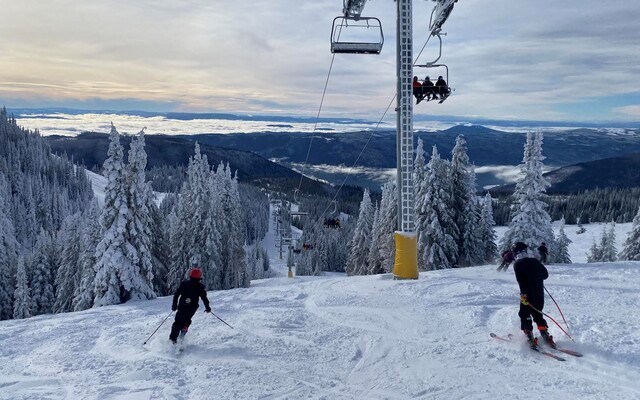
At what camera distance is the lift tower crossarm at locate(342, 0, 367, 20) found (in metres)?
14.8

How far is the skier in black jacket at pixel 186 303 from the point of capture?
979 cm

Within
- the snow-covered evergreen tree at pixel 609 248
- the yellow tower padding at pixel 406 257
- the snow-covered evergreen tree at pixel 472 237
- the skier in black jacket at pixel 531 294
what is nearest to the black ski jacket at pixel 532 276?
the skier in black jacket at pixel 531 294

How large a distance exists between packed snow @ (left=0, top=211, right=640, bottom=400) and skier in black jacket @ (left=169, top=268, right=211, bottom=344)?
1.17 ft

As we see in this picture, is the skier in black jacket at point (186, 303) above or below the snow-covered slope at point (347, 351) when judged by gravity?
above

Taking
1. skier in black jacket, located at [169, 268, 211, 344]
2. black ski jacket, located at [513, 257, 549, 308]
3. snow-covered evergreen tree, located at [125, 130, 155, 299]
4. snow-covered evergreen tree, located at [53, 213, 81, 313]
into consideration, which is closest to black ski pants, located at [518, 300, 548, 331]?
black ski jacket, located at [513, 257, 549, 308]

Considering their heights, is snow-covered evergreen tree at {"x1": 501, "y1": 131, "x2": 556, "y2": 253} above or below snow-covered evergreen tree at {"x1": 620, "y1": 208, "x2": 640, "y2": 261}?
above

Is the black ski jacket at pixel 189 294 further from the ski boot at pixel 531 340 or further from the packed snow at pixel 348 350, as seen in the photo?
the ski boot at pixel 531 340

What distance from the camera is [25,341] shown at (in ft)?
36.0

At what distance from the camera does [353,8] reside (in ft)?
49.6

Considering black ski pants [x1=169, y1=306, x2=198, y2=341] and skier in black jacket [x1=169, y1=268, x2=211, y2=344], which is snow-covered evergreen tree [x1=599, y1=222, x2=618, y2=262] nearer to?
skier in black jacket [x1=169, y1=268, x2=211, y2=344]

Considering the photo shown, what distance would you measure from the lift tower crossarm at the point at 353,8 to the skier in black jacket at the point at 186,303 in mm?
10073

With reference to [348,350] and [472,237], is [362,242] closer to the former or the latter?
[472,237]

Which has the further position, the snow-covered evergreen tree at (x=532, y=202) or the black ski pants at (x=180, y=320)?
the snow-covered evergreen tree at (x=532, y=202)

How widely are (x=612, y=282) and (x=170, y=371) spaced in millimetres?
12878
